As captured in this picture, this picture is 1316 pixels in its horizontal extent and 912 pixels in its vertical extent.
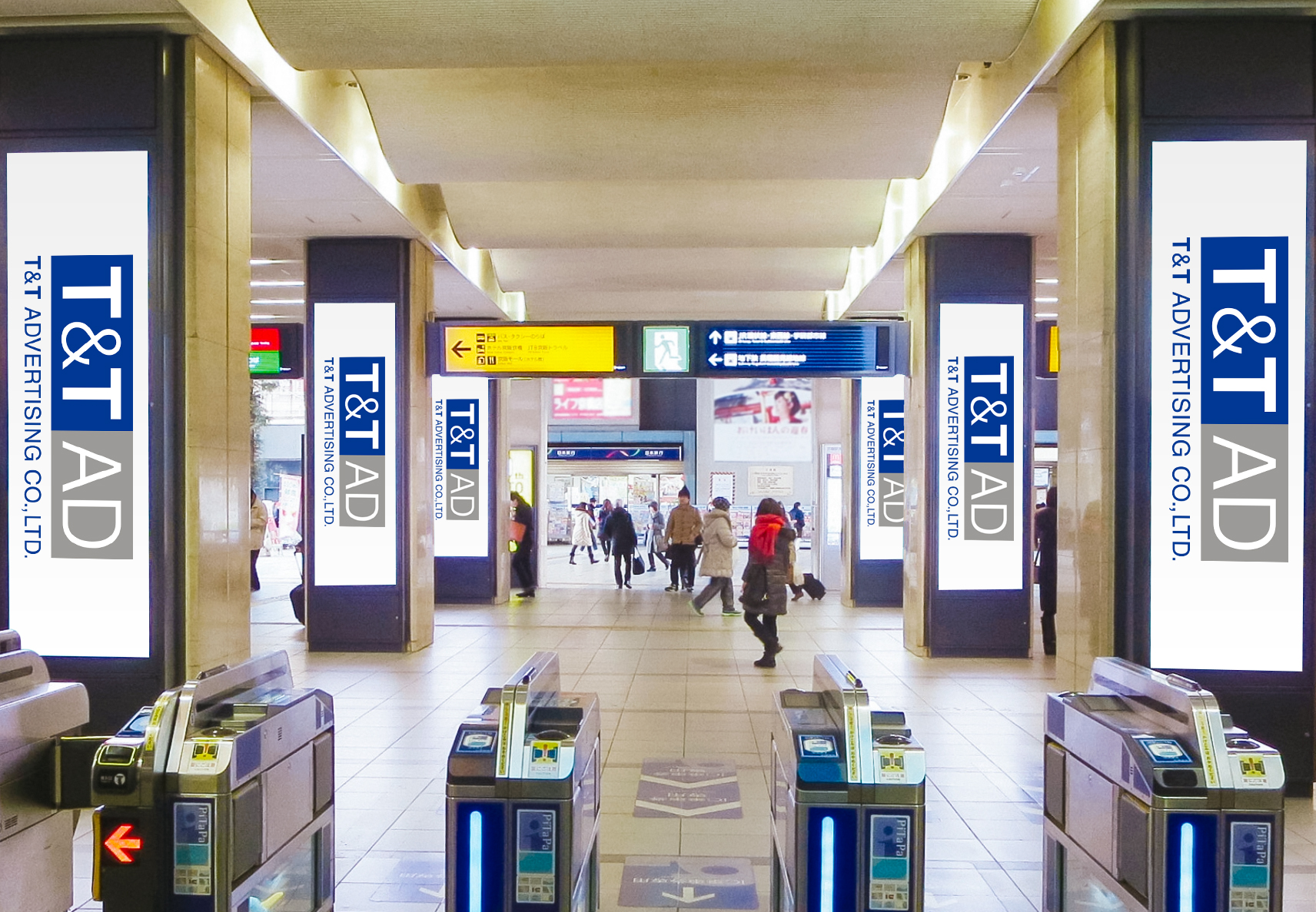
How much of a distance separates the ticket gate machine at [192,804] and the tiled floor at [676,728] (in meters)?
0.95

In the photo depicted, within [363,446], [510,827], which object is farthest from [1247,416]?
[363,446]

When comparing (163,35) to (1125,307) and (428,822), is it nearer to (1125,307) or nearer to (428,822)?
(428,822)

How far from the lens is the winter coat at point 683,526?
595 inches

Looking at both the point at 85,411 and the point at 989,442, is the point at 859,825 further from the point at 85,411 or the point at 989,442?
the point at 989,442

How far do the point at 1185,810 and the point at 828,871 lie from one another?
3.24 ft

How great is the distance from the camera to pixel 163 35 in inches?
206

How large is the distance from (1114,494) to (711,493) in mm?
18089

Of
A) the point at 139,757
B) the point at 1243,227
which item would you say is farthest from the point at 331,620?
the point at 1243,227

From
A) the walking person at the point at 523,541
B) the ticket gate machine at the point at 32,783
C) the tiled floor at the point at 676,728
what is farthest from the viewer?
the walking person at the point at 523,541

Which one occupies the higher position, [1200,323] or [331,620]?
[1200,323]

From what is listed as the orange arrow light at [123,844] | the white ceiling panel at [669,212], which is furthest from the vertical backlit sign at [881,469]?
the orange arrow light at [123,844]

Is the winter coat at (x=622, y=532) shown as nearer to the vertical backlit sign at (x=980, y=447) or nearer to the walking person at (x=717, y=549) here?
the walking person at (x=717, y=549)

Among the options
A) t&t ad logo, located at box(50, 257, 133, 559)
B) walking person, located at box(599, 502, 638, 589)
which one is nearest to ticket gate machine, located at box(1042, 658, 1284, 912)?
t&t ad logo, located at box(50, 257, 133, 559)

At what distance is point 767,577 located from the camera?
965 cm
